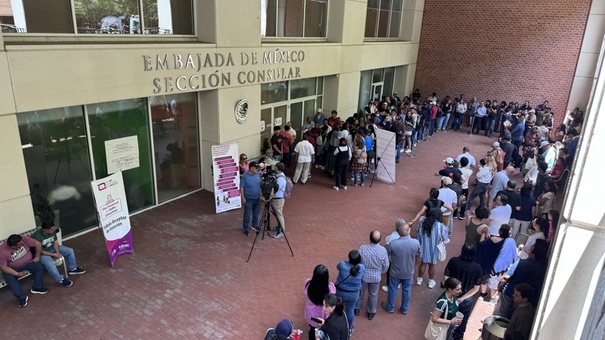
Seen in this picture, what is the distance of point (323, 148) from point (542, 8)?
41.0 ft

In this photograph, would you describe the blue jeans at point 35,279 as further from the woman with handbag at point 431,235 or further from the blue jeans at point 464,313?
the blue jeans at point 464,313

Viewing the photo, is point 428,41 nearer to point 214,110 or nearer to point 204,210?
point 214,110

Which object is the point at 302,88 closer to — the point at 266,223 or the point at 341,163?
the point at 341,163

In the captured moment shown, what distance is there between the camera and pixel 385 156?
12.6 m

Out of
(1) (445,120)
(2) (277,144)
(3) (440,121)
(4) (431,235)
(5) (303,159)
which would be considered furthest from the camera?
(1) (445,120)

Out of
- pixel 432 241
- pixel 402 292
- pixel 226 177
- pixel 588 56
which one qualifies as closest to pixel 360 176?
pixel 226 177

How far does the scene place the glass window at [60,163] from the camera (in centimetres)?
752

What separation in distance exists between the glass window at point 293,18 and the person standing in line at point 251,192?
17.8 ft

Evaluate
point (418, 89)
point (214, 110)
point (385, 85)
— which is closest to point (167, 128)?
point (214, 110)

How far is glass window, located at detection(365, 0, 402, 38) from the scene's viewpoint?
18.0m

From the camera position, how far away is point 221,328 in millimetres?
6258

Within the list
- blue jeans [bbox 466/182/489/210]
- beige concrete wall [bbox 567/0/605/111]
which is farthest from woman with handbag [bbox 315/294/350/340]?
beige concrete wall [bbox 567/0/605/111]

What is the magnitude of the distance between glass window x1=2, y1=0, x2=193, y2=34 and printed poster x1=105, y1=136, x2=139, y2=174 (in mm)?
2236

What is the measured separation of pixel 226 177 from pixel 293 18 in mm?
6411
